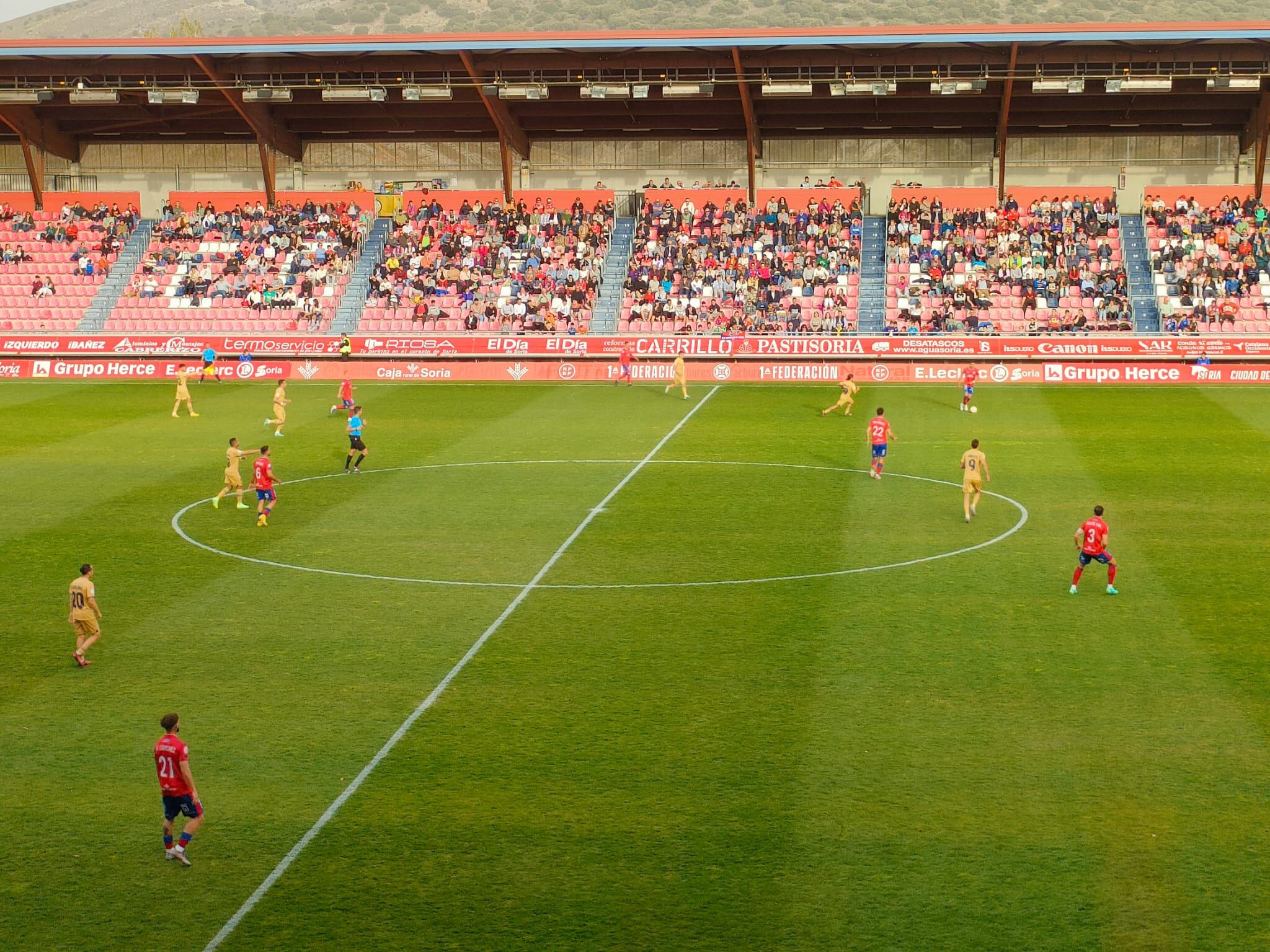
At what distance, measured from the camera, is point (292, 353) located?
52969 millimetres

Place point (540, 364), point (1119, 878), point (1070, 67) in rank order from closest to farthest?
point (1119, 878) < point (540, 364) < point (1070, 67)

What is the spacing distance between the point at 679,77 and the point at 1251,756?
46836 millimetres

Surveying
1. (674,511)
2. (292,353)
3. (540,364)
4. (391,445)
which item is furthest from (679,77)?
(674,511)

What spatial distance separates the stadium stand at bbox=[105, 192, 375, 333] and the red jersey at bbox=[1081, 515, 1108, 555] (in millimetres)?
41277

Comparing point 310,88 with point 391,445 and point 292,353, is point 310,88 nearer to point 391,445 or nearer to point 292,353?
point 292,353

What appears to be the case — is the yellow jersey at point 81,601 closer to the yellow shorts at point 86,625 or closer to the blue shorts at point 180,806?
the yellow shorts at point 86,625

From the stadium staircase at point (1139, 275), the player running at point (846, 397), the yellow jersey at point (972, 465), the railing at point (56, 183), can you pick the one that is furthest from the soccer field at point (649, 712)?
the railing at point (56, 183)

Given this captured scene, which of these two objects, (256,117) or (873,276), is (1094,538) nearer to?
(873,276)

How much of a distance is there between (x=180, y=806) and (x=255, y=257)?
5114cm

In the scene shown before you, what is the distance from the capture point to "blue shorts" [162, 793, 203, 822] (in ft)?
38.9

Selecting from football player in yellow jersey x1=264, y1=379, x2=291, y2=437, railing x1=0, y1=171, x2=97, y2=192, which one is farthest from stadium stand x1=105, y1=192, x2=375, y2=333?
football player in yellow jersey x1=264, y1=379, x2=291, y2=437

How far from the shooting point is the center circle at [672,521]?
21188mm

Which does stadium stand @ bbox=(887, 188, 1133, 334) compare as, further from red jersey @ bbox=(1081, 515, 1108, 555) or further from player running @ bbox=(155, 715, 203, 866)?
player running @ bbox=(155, 715, 203, 866)

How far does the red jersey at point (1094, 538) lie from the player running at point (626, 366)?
29102 mm
